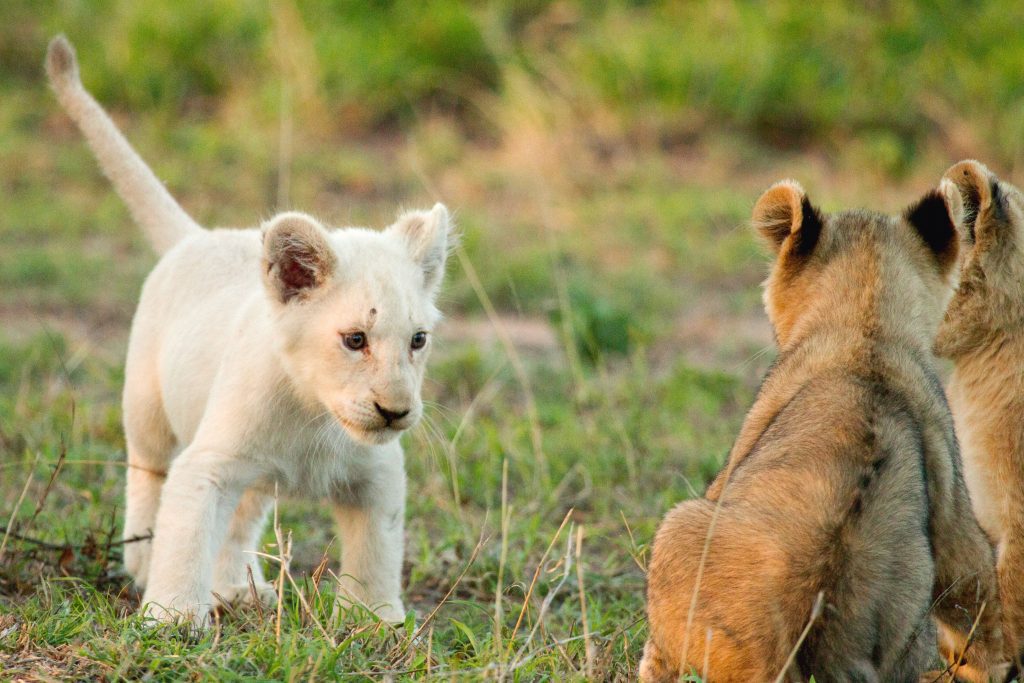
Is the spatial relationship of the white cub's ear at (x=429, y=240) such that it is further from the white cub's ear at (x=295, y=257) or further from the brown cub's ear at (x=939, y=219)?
the brown cub's ear at (x=939, y=219)

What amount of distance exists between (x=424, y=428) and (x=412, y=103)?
7204 millimetres

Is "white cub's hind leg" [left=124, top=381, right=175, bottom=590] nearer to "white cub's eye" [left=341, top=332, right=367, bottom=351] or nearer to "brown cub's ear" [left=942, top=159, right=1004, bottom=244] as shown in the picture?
"white cub's eye" [left=341, top=332, right=367, bottom=351]

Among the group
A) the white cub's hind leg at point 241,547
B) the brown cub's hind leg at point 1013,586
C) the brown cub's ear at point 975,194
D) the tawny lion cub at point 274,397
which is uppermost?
the brown cub's ear at point 975,194

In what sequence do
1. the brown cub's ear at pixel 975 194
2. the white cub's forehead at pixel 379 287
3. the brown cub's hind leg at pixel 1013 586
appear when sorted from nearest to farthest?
the white cub's forehead at pixel 379 287 < the brown cub's hind leg at pixel 1013 586 < the brown cub's ear at pixel 975 194

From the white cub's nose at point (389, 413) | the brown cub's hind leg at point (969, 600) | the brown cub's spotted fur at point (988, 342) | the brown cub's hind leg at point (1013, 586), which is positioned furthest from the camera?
the brown cub's spotted fur at point (988, 342)

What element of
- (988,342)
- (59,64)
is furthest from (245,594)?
(988,342)

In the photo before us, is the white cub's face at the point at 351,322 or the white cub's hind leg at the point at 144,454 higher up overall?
the white cub's face at the point at 351,322

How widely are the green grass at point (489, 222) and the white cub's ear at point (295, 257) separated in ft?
2.17

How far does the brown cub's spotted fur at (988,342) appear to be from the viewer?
183 inches

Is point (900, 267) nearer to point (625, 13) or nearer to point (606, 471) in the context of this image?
point (606, 471)

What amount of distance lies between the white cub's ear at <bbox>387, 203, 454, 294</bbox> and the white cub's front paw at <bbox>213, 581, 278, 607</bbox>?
1.16 m

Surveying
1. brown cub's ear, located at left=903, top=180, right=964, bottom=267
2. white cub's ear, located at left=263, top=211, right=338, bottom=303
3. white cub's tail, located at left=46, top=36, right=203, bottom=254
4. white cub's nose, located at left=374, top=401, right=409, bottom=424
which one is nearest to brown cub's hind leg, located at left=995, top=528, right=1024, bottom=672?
brown cub's ear, located at left=903, top=180, right=964, bottom=267

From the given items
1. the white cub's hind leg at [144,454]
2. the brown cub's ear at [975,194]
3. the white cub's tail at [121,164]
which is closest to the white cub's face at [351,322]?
the white cub's hind leg at [144,454]

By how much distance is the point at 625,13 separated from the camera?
13461 mm
